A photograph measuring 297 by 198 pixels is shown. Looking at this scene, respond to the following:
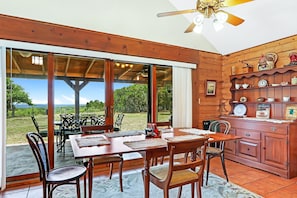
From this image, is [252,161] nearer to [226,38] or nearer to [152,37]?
[226,38]

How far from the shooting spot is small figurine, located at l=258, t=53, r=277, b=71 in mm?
3693

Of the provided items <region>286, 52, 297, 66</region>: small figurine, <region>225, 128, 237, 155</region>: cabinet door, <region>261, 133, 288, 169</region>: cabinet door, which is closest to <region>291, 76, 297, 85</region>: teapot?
<region>286, 52, 297, 66</region>: small figurine

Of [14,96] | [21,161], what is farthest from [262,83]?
[21,161]

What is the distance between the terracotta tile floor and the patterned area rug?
22 cm

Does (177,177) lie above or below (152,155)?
below

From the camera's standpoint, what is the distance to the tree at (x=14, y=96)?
9.37ft

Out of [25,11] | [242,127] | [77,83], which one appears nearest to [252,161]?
[242,127]

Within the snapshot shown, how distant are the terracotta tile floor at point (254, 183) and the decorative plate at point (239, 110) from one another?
1.20 metres

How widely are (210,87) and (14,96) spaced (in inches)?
150

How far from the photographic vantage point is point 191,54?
4.31 metres

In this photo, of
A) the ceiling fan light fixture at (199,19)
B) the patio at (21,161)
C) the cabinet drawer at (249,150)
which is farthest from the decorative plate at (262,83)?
the patio at (21,161)

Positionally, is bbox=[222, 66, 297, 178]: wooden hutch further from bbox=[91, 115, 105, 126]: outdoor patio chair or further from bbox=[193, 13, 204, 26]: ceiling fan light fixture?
bbox=[91, 115, 105, 126]: outdoor patio chair

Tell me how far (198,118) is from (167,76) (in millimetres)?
1177

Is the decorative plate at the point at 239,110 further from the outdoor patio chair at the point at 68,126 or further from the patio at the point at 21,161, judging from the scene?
the patio at the point at 21,161
